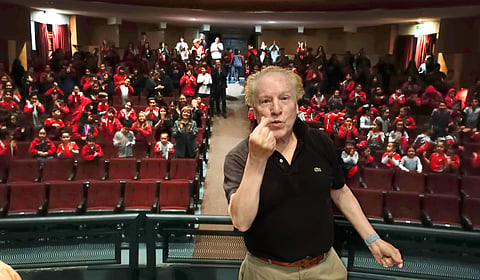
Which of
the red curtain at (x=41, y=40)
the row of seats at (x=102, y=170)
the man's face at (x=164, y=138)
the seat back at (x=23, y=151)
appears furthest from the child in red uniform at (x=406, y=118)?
the red curtain at (x=41, y=40)

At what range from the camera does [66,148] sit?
5688mm

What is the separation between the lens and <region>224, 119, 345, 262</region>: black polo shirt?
129cm

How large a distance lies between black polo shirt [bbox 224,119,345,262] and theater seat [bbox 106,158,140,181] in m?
4.33

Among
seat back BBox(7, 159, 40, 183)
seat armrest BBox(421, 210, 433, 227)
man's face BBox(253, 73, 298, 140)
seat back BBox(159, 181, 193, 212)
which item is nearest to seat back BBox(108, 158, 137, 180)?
seat back BBox(159, 181, 193, 212)

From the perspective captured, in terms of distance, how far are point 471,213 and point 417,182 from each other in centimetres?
84

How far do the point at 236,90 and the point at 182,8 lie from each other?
289cm

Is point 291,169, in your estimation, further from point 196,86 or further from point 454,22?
point 454,22

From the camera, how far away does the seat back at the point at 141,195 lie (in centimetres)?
490

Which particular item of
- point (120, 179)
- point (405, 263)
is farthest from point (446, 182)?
point (120, 179)

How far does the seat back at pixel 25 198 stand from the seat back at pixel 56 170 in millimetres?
632

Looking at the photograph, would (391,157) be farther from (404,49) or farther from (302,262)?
(404,49)

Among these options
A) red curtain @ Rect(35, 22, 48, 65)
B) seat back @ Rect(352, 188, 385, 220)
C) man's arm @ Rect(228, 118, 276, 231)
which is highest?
red curtain @ Rect(35, 22, 48, 65)

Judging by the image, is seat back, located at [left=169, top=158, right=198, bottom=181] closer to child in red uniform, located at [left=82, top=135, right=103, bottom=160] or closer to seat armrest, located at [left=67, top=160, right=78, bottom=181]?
child in red uniform, located at [left=82, top=135, right=103, bottom=160]

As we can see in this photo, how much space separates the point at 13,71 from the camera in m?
10.3
